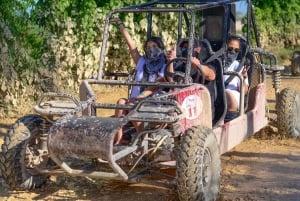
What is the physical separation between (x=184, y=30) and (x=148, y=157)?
816 cm

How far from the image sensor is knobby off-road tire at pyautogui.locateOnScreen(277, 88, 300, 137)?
8422mm

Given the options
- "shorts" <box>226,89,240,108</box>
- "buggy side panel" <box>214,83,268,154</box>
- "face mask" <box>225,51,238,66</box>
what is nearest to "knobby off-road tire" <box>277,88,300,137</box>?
"buggy side panel" <box>214,83,268,154</box>

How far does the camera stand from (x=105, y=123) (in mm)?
5266

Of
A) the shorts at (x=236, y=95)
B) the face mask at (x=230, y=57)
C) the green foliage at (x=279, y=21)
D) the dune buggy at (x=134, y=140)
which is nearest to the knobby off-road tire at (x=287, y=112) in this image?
the face mask at (x=230, y=57)

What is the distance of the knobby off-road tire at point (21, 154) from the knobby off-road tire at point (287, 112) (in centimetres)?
342

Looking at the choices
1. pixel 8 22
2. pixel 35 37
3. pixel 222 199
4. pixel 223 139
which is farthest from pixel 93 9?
pixel 222 199

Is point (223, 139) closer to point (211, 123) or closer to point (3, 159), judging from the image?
point (211, 123)

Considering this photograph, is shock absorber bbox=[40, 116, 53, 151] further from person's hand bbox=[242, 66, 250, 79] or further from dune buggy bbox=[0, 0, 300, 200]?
person's hand bbox=[242, 66, 250, 79]

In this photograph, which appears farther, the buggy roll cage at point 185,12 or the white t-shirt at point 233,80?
the white t-shirt at point 233,80

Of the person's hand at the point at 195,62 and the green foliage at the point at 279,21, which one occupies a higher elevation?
the green foliage at the point at 279,21

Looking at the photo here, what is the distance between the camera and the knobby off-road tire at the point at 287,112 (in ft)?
27.6

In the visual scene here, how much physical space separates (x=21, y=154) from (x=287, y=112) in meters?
3.74

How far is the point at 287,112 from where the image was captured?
8430 mm

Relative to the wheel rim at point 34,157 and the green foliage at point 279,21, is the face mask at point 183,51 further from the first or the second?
the green foliage at point 279,21
